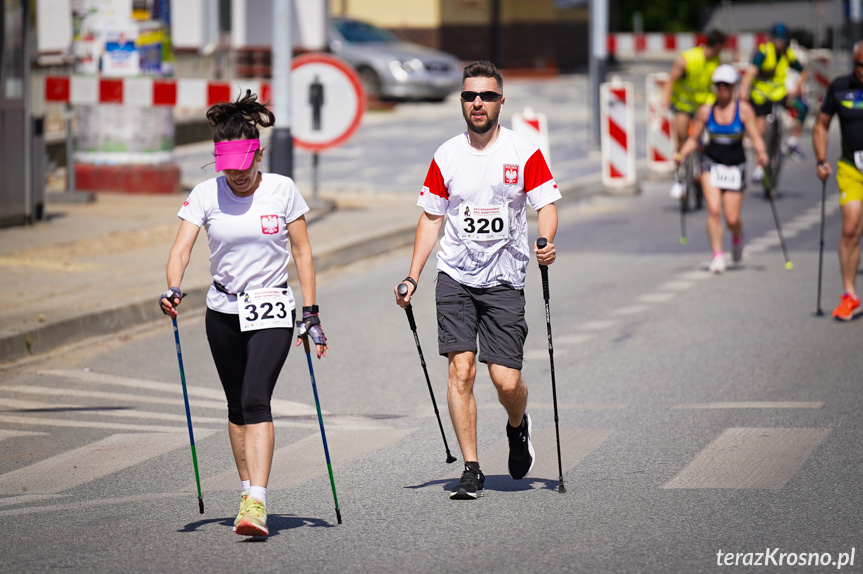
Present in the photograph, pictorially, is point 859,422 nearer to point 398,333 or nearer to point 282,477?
point 282,477

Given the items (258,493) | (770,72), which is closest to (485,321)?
(258,493)

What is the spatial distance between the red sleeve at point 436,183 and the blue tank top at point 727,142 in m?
7.10

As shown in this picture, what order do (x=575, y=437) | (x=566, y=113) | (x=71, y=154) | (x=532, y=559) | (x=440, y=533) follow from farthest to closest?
(x=566, y=113)
(x=71, y=154)
(x=575, y=437)
(x=440, y=533)
(x=532, y=559)

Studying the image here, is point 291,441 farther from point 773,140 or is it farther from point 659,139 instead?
point 659,139

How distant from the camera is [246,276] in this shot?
6.09 metres

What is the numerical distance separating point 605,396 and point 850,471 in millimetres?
2174

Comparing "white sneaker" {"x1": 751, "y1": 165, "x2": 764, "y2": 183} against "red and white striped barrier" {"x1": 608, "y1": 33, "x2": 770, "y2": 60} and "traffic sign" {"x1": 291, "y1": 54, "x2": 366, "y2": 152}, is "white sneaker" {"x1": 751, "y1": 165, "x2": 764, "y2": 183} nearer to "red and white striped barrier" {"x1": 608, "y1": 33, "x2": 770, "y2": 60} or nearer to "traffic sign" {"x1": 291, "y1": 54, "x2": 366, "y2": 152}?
"traffic sign" {"x1": 291, "y1": 54, "x2": 366, "y2": 152}

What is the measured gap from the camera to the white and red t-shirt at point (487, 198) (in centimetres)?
662

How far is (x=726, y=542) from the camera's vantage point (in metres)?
5.73

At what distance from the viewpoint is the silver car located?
103ft

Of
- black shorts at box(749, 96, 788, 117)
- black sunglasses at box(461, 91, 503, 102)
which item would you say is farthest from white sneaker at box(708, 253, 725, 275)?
black sunglasses at box(461, 91, 503, 102)

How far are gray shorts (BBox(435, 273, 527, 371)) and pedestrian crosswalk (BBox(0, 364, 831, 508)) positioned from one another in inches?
25.6

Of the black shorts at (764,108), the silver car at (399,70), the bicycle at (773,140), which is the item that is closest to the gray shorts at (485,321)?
the bicycle at (773,140)

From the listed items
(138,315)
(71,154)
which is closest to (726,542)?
(138,315)
